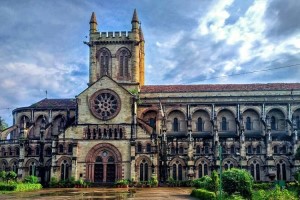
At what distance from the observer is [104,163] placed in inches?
2422

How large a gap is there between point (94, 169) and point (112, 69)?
20.3 m

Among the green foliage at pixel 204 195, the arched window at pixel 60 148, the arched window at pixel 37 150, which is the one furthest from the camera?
the arched window at pixel 37 150

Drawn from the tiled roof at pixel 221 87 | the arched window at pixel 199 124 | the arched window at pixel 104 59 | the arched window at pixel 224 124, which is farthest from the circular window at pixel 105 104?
the arched window at pixel 224 124

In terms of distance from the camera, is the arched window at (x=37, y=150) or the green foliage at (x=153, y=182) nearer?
the green foliage at (x=153, y=182)

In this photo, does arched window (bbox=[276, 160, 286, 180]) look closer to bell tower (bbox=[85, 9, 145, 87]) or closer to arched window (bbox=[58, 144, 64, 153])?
bell tower (bbox=[85, 9, 145, 87])

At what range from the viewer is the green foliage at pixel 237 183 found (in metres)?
32.0

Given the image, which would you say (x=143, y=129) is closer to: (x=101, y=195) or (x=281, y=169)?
(x=101, y=195)

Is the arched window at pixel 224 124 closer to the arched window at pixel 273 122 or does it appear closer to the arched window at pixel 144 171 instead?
the arched window at pixel 273 122

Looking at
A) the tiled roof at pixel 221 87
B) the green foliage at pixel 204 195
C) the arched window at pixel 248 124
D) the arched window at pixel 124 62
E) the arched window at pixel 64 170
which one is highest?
the arched window at pixel 124 62

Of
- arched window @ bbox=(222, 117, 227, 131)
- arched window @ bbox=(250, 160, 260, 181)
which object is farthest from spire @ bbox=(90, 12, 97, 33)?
arched window @ bbox=(250, 160, 260, 181)

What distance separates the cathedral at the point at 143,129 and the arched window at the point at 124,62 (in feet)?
0.62

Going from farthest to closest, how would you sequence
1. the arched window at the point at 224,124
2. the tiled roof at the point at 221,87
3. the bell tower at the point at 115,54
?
the bell tower at the point at 115,54 → the tiled roof at the point at 221,87 → the arched window at the point at 224,124

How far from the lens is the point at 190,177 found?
61.4m

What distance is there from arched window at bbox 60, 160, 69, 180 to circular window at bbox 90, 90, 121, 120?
9050mm
